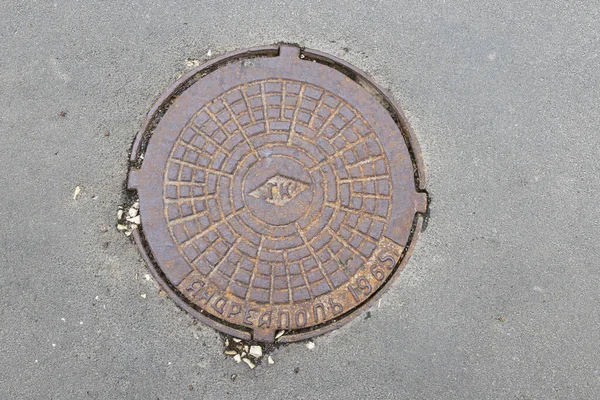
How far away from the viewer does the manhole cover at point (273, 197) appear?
280 cm

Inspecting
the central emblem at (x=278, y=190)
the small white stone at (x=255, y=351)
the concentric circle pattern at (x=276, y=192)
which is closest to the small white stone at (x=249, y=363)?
the small white stone at (x=255, y=351)

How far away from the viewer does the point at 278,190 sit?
2.82m

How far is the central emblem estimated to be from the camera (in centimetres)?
282

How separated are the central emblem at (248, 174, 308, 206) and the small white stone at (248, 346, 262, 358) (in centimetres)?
81

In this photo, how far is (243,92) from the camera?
289 centimetres

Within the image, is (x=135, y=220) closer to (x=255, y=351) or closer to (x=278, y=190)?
(x=278, y=190)

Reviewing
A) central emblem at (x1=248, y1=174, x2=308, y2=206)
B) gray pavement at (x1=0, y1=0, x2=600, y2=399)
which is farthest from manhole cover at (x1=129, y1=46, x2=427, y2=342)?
gray pavement at (x1=0, y1=0, x2=600, y2=399)

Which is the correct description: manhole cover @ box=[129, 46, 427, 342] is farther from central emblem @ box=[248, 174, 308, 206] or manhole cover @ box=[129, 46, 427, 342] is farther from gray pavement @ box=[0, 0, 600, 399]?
gray pavement @ box=[0, 0, 600, 399]

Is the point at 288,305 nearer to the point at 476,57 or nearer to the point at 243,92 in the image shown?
the point at 243,92

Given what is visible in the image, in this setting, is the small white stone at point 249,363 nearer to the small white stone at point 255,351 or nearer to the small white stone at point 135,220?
the small white stone at point 255,351

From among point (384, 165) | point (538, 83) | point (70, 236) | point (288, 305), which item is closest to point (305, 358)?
point (288, 305)

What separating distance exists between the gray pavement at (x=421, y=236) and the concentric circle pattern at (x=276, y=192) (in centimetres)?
29

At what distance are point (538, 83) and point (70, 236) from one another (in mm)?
2862

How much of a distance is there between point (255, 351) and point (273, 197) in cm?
86
